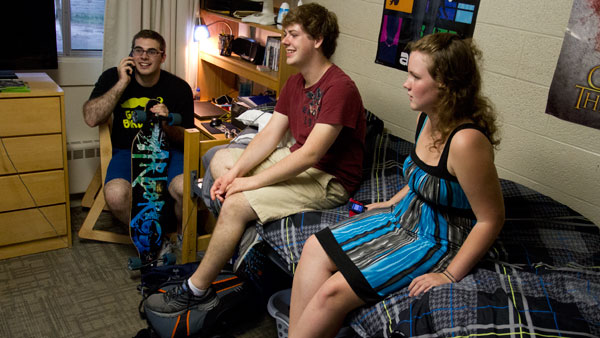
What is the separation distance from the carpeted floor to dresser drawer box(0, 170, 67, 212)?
29cm

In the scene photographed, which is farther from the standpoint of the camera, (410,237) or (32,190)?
(32,190)

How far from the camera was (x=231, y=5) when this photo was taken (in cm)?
336

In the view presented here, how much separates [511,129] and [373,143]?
625mm

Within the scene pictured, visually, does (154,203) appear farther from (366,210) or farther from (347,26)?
(347,26)

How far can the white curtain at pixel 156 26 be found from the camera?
3.17 metres

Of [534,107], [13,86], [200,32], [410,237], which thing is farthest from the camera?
[200,32]

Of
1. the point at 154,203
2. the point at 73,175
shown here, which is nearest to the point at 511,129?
the point at 154,203

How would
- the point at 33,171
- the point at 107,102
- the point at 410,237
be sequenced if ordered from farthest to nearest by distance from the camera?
1. the point at 107,102
2. the point at 33,171
3. the point at 410,237

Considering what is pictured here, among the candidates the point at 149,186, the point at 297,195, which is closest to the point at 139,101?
the point at 149,186

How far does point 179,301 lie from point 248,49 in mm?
1735

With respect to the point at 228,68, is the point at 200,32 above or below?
above

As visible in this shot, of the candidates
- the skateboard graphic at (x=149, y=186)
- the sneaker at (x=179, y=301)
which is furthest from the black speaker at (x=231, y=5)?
the sneaker at (x=179, y=301)

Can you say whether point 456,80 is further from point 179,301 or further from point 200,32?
point 200,32

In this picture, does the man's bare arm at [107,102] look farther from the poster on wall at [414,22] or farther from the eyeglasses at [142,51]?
the poster on wall at [414,22]
